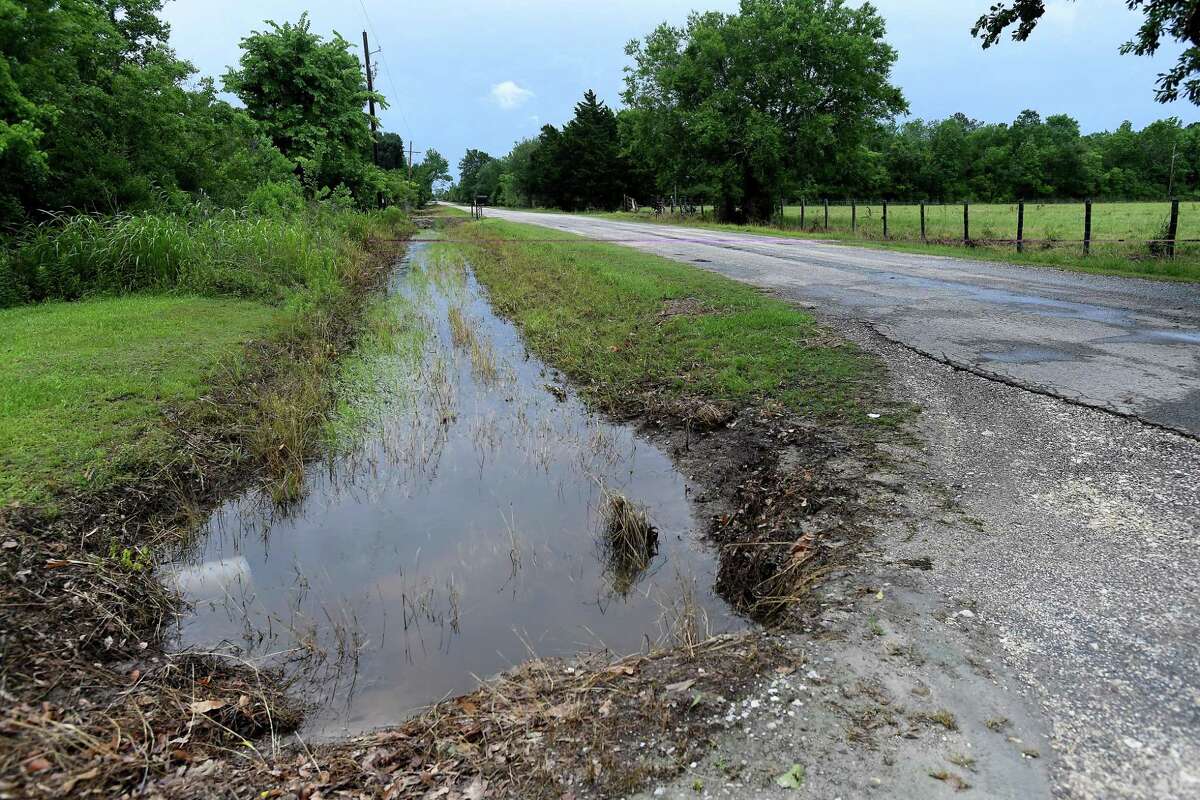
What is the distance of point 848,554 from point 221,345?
7148 mm

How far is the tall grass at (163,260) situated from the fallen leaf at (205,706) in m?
9.14

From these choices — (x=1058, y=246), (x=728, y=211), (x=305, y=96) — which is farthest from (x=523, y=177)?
(x=1058, y=246)

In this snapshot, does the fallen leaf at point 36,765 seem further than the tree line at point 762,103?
No

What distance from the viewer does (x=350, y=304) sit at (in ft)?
40.6

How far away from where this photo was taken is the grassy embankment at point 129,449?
280cm

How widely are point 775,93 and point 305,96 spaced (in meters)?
19.4

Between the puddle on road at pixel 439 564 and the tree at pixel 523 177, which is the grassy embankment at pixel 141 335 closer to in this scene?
the puddle on road at pixel 439 564

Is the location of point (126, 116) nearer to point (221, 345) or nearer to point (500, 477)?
point (221, 345)

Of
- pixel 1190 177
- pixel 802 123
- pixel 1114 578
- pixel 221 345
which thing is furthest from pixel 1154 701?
pixel 1190 177

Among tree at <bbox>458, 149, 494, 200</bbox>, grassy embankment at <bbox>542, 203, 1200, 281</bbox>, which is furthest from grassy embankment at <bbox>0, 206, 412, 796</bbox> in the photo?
tree at <bbox>458, 149, 494, 200</bbox>

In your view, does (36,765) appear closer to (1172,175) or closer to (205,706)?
(205,706)

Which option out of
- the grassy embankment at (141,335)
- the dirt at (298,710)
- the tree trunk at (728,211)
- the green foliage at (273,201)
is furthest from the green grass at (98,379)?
the tree trunk at (728,211)

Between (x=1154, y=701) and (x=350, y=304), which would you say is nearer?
(x=1154, y=701)

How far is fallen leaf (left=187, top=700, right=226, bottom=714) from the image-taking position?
294 centimetres
